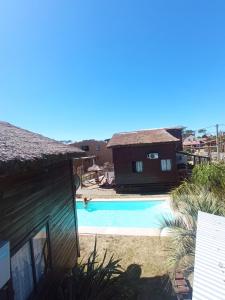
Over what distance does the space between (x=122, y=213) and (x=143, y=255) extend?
8232 mm

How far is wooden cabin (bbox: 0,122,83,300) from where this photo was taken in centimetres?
371

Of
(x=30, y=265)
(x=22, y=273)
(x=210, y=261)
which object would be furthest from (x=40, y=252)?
(x=210, y=261)

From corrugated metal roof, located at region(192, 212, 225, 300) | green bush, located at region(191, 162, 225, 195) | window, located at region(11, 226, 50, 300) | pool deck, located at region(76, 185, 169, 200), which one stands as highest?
green bush, located at region(191, 162, 225, 195)

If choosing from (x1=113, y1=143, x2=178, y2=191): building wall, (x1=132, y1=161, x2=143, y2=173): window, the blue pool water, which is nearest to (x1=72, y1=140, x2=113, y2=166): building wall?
(x1=113, y1=143, x2=178, y2=191): building wall

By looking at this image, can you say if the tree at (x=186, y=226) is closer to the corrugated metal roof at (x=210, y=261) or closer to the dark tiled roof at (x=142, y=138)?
the corrugated metal roof at (x=210, y=261)

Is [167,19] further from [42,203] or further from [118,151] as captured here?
[118,151]

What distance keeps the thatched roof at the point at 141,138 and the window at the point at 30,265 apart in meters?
17.4

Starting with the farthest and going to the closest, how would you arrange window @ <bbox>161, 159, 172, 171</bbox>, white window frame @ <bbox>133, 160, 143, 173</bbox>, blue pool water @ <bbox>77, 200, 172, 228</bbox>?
white window frame @ <bbox>133, 160, 143, 173</bbox>
window @ <bbox>161, 159, 172, 171</bbox>
blue pool water @ <bbox>77, 200, 172, 228</bbox>

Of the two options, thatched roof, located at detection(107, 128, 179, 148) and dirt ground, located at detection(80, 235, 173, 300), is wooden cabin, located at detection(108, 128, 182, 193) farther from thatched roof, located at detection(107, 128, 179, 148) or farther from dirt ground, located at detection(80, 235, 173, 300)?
dirt ground, located at detection(80, 235, 173, 300)

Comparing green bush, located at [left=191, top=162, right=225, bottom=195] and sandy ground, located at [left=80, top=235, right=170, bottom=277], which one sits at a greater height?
green bush, located at [left=191, top=162, right=225, bottom=195]

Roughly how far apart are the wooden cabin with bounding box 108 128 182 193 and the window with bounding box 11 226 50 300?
1683 centimetres

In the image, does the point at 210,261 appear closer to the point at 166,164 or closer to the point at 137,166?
the point at 166,164

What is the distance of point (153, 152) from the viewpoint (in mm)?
22688

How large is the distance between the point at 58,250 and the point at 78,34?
9.99 meters
